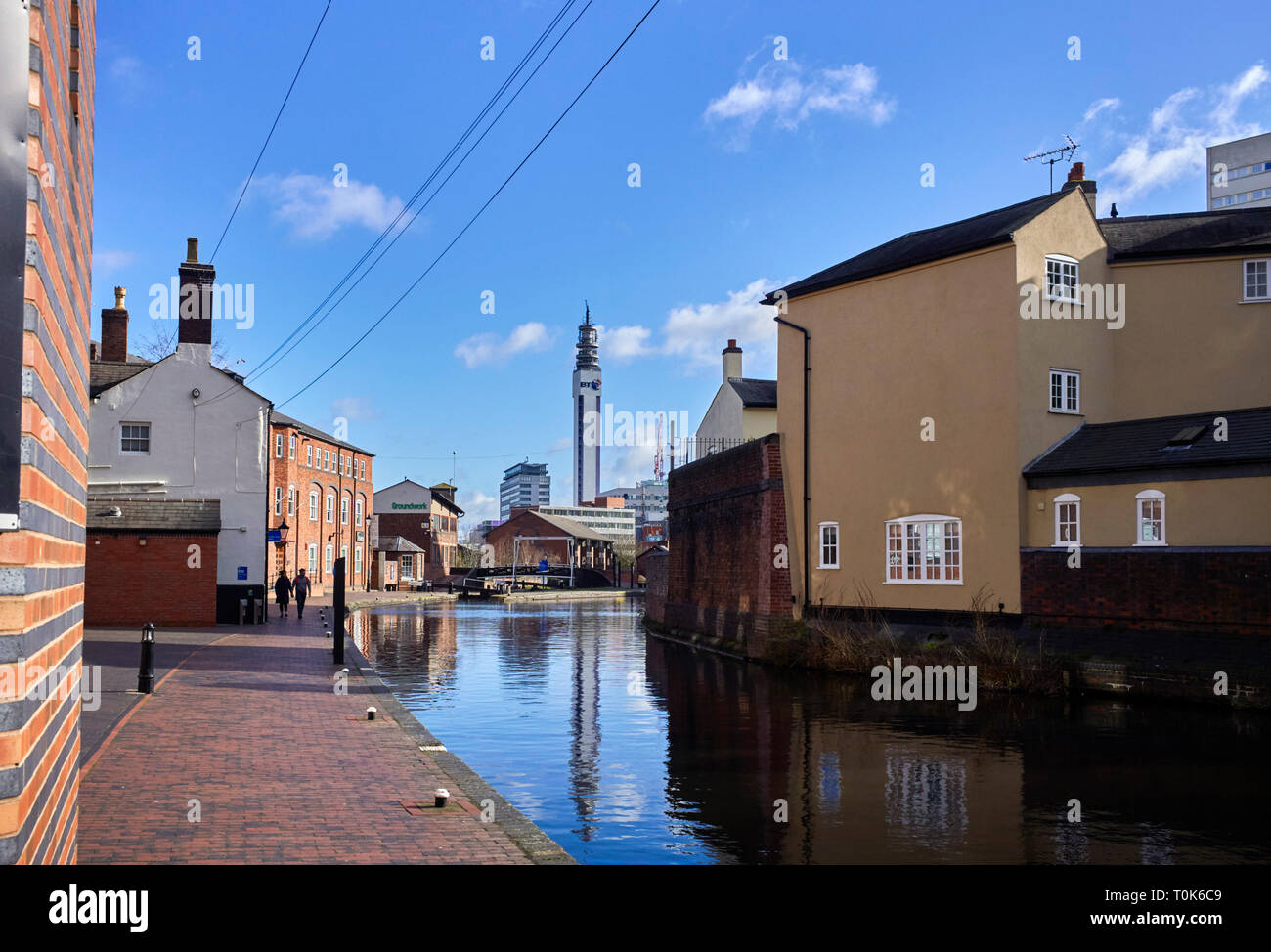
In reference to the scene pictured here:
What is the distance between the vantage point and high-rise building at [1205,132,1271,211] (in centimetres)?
9519

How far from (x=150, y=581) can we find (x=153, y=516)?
1.81 m

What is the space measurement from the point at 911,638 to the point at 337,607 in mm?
12455

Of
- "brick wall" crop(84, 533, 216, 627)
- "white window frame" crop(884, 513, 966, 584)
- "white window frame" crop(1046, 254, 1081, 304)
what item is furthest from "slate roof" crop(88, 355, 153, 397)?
"white window frame" crop(1046, 254, 1081, 304)

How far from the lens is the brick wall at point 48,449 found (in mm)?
3000

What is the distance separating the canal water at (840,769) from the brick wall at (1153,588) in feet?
6.00

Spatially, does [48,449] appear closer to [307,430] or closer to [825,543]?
[825,543]

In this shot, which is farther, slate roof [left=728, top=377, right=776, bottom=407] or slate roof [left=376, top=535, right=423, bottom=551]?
slate roof [left=376, top=535, right=423, bottom=551]

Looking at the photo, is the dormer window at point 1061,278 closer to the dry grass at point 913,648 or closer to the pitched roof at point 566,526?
the dry grass at point 913,648

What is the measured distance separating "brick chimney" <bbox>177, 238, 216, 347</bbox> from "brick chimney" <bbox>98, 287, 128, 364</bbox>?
18.3 feet

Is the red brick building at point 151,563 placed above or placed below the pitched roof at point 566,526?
below

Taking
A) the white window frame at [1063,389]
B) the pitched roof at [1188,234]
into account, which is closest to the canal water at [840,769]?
the white window frame at [1063,389]

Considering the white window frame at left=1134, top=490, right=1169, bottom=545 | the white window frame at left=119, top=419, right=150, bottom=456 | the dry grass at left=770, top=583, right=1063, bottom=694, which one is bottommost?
the dry grass at left=770, top=583, right=1063, bottom=694

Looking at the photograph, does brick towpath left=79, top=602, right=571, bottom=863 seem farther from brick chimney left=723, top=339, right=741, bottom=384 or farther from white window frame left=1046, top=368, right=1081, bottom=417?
brick chimney left=723, top=339, right=741, bottom=384
